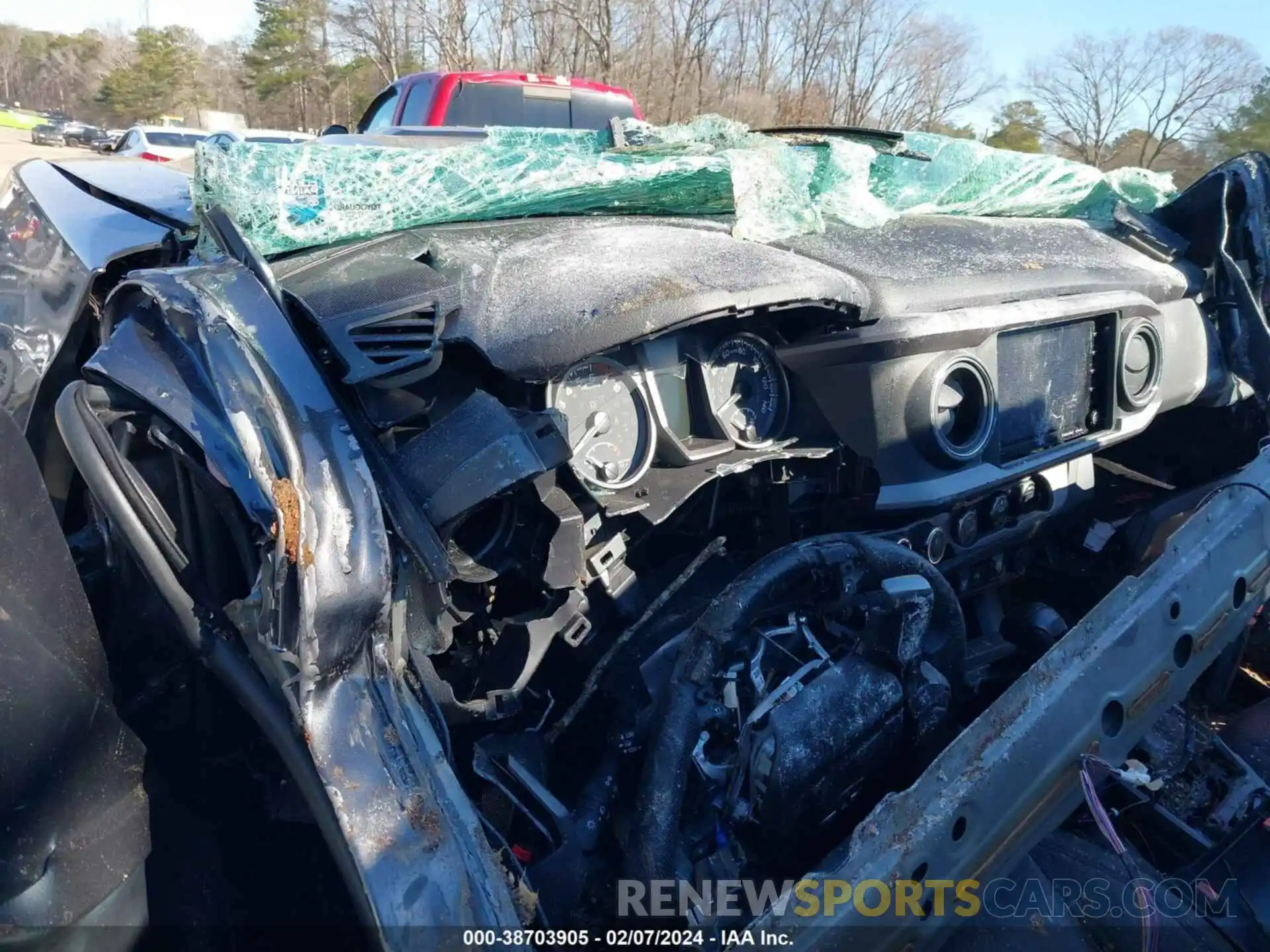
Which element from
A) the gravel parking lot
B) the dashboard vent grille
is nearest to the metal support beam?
the dashboard vent grille

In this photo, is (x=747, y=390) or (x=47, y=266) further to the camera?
(x=47, y=266)

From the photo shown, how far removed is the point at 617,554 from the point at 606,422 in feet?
0.96

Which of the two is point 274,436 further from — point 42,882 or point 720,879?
point 720,879

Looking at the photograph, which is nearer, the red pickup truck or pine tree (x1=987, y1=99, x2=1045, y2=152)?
the red pickup truck

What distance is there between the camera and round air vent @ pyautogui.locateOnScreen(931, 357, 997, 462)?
2.28 m

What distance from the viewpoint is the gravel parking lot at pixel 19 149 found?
59.7 feet

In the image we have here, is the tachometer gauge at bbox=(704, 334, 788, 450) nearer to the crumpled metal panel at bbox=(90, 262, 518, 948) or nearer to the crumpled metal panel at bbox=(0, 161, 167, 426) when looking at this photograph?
the crumpled metal panel at bbox=(90, 262, 518, 948)

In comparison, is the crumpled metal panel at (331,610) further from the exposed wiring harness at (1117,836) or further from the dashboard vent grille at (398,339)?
the exposed wiring harness at (1117,836)

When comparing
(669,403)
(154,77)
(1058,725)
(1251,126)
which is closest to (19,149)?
(154,77)

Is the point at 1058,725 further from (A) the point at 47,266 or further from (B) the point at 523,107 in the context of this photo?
(B) the point at 523,107

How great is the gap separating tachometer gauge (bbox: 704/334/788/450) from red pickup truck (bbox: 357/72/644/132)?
4.74 metres

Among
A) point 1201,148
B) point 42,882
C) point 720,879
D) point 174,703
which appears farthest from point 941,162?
point 1201,148

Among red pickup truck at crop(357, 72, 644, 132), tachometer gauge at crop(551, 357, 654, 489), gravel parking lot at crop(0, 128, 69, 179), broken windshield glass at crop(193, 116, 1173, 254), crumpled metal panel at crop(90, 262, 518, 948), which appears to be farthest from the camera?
gravel parking lot at crop(0, 128, 69, 179)

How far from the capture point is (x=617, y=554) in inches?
77.8
